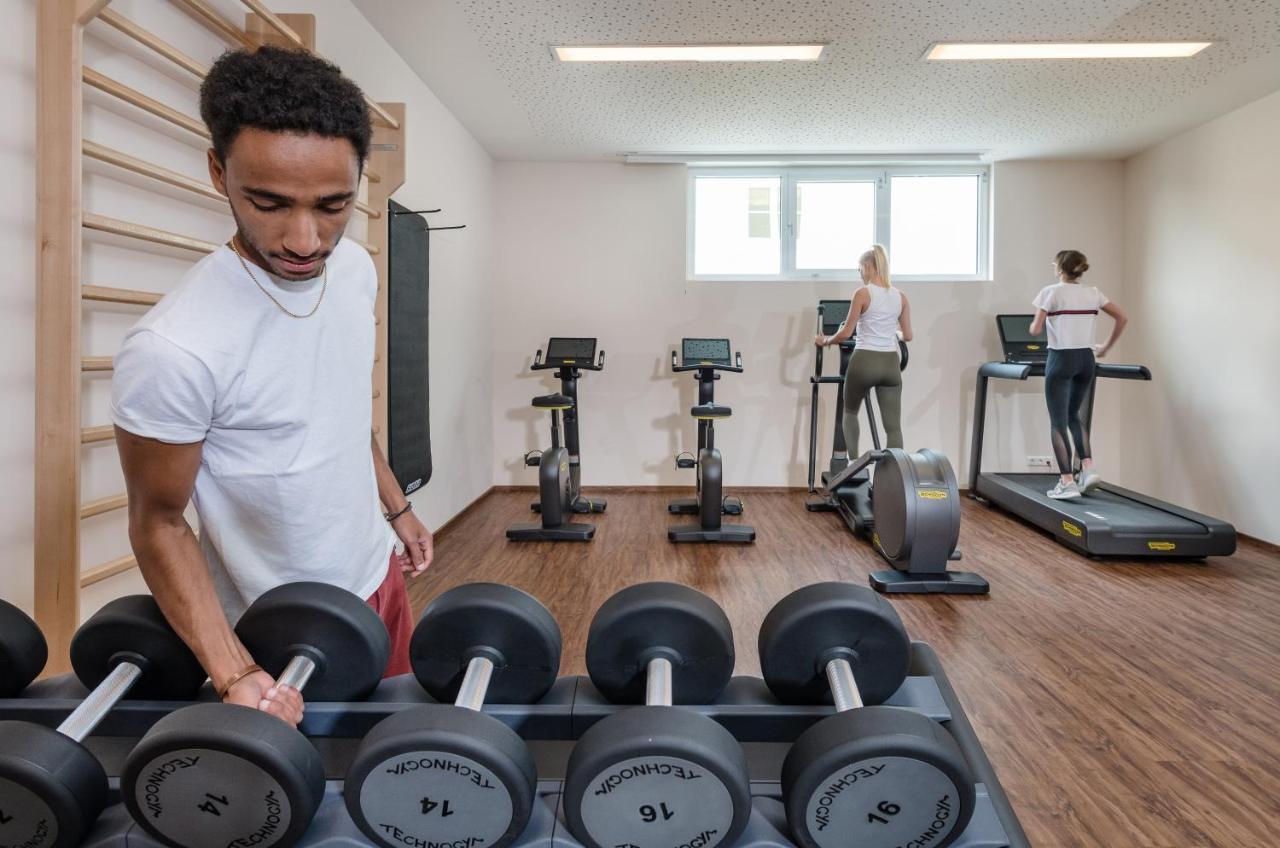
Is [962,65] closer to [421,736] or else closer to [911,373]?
[911,373]

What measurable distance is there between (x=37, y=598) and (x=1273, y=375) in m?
5.07

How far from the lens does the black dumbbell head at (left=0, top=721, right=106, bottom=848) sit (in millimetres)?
623

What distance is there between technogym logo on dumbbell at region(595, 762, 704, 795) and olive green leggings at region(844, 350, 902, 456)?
3864 mm

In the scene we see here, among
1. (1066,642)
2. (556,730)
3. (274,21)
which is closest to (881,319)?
(1066,642)

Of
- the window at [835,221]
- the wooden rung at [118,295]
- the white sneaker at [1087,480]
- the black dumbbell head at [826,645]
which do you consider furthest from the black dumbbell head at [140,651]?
the window at [835,221]

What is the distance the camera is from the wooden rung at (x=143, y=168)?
1508mm

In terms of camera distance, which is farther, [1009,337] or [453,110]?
[1009,337]

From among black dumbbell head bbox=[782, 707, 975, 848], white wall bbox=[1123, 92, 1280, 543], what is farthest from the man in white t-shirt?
white wall bbox=[1123, 92, 1280, 543]

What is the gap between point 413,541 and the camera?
1188 millimetres

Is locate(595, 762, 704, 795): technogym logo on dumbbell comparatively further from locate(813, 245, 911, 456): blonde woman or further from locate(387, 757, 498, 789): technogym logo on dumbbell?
locate(813, 245, 911, 456): blonde woman

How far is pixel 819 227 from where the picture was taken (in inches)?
215

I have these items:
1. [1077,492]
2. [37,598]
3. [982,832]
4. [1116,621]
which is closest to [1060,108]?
[1077,492]

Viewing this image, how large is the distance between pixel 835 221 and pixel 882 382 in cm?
168

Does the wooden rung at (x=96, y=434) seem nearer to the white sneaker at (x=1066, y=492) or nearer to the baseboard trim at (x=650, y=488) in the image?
the baseboard trim at (x=650, y=488)
